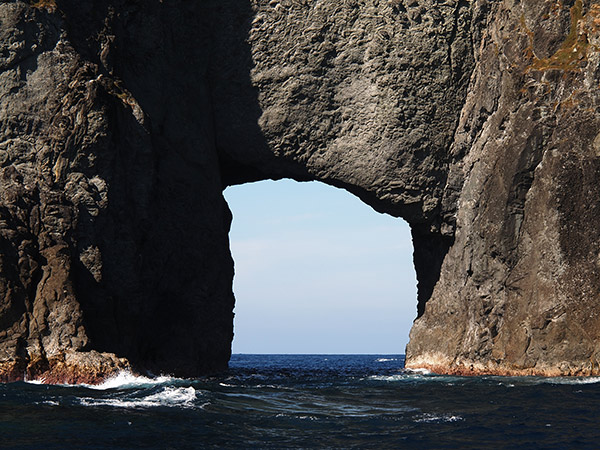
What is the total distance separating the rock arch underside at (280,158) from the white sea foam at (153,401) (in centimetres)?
579

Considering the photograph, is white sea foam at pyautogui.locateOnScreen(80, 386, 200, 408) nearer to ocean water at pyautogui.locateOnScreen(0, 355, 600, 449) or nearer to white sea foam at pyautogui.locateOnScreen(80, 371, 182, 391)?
ocean water at pyautogui.locateOnScreen(0, 355, 600, 449)

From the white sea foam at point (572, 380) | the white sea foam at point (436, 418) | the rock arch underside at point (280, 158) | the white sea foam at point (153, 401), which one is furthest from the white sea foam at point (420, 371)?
the white sea foam at point (436, 418)

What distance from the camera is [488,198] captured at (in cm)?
3400

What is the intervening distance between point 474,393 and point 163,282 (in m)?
15.8

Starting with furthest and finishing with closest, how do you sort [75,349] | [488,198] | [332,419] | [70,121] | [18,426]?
[488,198] → [70,121] → [75,349] → [332,419] → [18,426]

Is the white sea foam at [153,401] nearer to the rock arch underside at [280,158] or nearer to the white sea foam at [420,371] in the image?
the rock arch underside at [280,158]

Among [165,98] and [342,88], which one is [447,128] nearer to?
[342,88]

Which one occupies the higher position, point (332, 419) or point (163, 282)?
point (163, 282)

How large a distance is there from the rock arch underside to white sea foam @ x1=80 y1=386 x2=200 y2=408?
5.79 meters

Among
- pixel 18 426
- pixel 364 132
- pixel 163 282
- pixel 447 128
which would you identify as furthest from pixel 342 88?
pixel 18 426

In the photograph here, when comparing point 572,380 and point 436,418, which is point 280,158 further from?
point 436,418

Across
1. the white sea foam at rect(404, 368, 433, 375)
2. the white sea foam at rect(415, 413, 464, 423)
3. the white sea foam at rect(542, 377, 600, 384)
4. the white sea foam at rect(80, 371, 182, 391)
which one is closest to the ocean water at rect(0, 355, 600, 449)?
the white sea foam at rect(415, 413, 464, 423)

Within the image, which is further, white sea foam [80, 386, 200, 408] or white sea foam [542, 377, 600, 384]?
white sea foam [542, 377, 600, 384]

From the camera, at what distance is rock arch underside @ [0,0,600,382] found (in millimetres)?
28234
